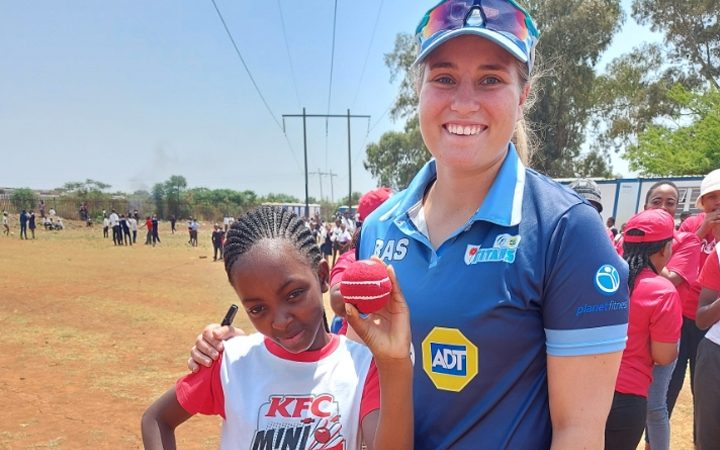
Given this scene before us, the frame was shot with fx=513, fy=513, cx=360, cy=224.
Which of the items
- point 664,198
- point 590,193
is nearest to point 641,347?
point 590,193

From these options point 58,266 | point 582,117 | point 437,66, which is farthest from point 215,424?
point 582,117

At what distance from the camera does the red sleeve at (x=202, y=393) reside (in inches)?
72.1

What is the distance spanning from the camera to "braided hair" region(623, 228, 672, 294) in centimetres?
339

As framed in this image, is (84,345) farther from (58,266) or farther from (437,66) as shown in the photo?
(58,266)

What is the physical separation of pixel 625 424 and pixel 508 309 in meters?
2.46

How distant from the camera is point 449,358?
4.61ft

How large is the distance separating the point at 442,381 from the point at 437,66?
35.3 inches

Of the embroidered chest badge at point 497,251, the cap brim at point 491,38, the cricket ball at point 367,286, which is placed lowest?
the cricket ball at point 367,286

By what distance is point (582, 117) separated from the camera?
29.8 m

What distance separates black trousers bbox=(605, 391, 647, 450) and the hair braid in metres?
2.32

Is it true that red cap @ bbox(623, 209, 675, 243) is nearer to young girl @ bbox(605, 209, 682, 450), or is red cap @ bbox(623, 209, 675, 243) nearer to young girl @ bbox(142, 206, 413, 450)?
young girl @ bbox(605, 209, 682, 450)

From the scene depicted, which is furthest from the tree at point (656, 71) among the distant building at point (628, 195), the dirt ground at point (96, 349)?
the dirt ground at point (96, 349)

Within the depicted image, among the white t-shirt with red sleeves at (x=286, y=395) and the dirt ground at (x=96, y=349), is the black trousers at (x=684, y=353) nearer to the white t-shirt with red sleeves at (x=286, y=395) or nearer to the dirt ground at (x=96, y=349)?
the dirt ground at (x=96, y=349)

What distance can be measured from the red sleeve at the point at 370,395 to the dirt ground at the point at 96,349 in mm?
4009
